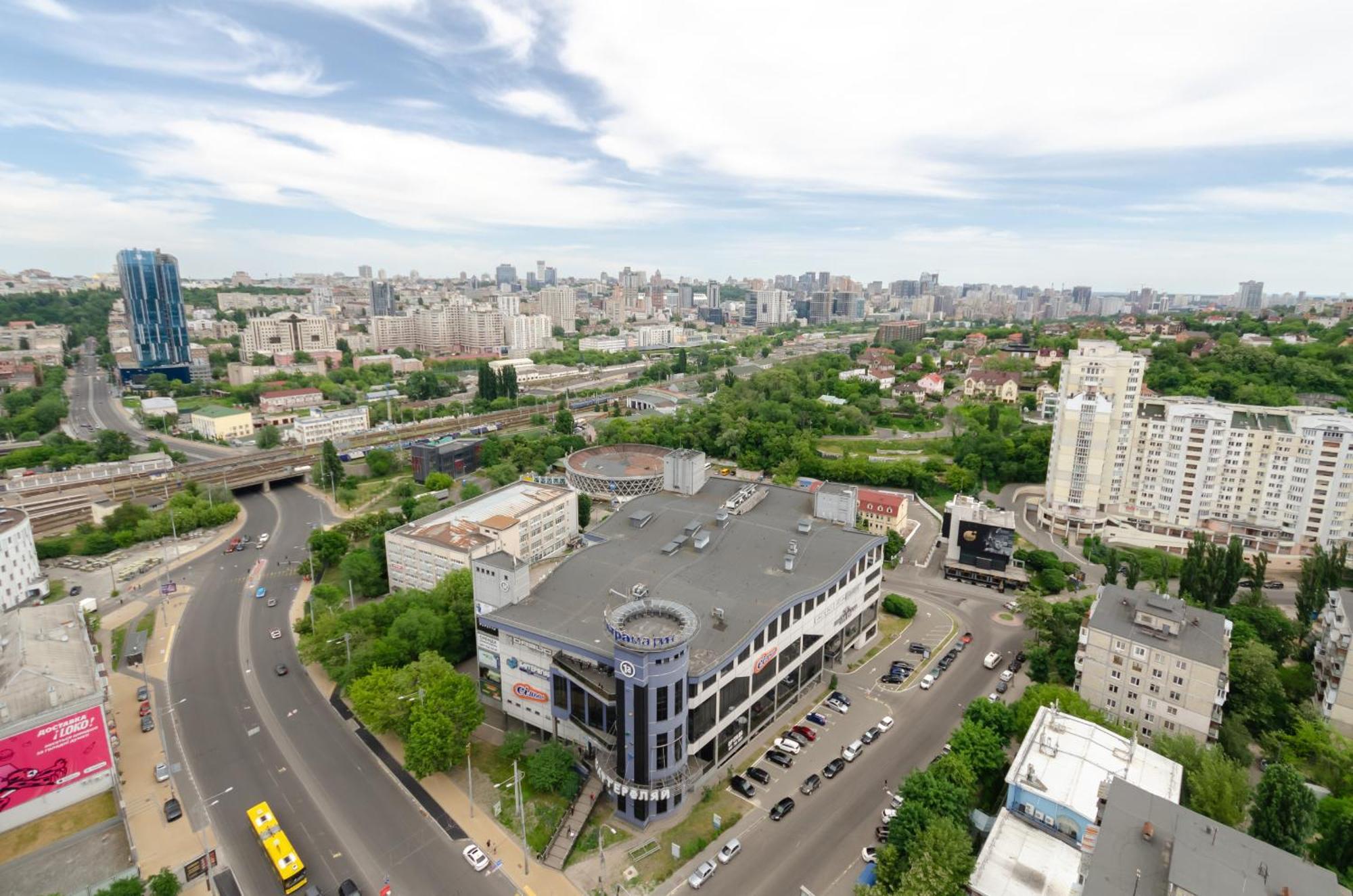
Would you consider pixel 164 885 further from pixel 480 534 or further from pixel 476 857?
pixel 480 534

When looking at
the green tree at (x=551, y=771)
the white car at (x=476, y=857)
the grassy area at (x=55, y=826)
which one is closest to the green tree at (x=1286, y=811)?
the green tree at (x=551, y=771)

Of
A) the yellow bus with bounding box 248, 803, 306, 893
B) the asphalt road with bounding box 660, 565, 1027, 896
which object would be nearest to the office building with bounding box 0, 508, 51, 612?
the yellow bus with bounding box 248, 803, 306, 893

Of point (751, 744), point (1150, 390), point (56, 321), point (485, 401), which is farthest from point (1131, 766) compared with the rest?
point (56, 321)

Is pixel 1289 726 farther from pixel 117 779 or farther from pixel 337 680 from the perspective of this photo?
pixel 117 779

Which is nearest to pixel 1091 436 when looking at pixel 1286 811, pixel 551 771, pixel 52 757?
pixel 1286 811

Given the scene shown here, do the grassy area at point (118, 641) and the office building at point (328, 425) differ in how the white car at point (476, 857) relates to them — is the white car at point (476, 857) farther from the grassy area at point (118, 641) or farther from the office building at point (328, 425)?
the office building at point (328, 425)
